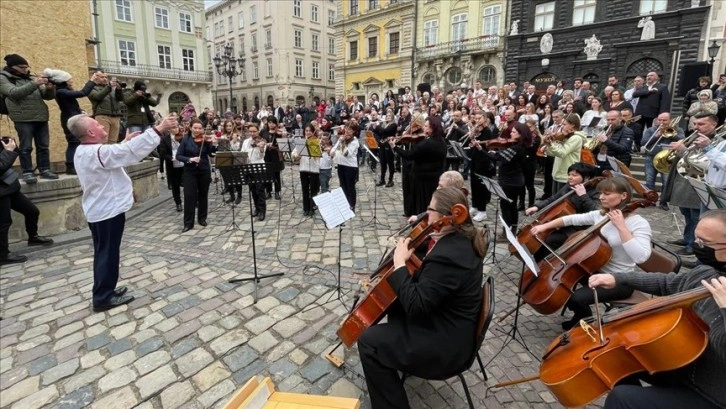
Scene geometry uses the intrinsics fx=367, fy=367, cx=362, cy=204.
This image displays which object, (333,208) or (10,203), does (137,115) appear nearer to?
(10,203)

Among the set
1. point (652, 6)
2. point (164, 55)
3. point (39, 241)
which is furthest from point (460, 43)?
point (164, 55)

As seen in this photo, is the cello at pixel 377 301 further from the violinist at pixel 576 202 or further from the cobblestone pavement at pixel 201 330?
the violinist at pixel 576 202

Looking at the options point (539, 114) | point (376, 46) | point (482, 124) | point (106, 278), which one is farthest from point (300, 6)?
point (106, 278)

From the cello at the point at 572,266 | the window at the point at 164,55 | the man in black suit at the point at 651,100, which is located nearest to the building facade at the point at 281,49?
the window at the point at 164,55

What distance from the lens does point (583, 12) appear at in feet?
69.6

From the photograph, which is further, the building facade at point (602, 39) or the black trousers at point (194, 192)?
the building facade at point (602, 39)

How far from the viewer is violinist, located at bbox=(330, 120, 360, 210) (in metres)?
7.77

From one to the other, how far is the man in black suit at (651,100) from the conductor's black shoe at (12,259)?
1438cm

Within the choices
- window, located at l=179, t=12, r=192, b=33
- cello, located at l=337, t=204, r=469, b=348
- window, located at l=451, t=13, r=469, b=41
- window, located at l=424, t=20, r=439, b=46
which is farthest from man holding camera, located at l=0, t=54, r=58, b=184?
window, located at l=179, t=12, r=192, b=33

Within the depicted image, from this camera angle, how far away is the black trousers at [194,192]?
24.0 ft

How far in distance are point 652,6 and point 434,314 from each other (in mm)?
24567

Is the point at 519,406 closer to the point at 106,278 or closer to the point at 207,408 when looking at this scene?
the point at 207,408

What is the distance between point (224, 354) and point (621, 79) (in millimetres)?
24018

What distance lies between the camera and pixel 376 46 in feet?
111
